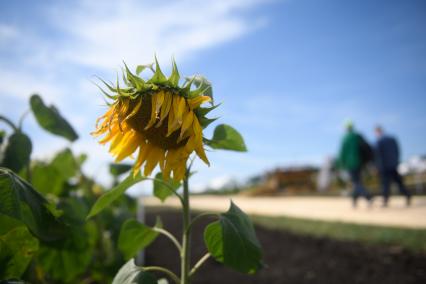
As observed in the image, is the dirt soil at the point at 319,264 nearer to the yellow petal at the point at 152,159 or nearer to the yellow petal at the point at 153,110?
the yellow petal at the point at 152,159

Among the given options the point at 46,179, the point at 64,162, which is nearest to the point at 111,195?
the point at 46,179

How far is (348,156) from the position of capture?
762 centimetres

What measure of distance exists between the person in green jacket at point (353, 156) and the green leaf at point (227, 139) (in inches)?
269

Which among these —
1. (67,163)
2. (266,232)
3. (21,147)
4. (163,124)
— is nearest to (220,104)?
(163,124)

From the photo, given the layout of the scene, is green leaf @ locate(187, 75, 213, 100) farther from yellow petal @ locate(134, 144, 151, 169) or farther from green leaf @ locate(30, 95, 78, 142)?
green leaf @ locate(30, 95, 78, 142)

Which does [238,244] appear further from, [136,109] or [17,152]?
[17,152]

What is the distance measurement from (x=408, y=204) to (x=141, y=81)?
7.28 metres

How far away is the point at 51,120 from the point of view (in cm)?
143

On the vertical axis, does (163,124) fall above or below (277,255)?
above

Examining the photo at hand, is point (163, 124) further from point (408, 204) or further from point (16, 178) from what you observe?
point (408, 204)

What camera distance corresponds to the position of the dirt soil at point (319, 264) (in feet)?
9.00

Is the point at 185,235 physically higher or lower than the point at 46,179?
lower

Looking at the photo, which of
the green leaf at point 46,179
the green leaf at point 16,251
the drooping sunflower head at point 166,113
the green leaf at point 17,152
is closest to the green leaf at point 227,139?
the drooping sunflower head at point 166,113

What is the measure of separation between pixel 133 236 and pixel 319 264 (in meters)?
2.44
